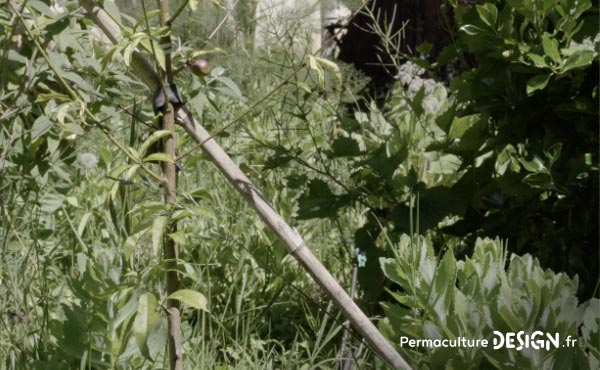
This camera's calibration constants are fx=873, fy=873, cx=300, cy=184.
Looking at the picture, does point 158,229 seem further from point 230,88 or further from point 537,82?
point 537,82

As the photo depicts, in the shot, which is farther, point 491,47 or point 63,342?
point 491,47

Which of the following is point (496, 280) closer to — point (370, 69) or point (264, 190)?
point (264, 190)

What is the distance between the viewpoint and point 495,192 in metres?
2.55

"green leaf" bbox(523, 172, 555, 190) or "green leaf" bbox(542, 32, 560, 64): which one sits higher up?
"green leaf" bbox(542, 32, 560, 64)

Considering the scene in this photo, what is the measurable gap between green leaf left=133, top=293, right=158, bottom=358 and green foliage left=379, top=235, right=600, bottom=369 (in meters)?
0.45

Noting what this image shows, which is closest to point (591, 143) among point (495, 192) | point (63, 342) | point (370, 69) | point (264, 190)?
point (495, 192)

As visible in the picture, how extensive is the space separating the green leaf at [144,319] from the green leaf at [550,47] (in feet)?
4.06

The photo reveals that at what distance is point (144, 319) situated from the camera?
1497 millimetres

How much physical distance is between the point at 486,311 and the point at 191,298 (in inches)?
21.0

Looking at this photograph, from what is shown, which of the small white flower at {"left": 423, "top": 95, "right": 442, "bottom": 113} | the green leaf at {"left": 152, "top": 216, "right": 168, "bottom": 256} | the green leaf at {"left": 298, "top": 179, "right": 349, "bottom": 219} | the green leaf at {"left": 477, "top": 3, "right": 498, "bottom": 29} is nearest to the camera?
the green leaf at {"left": 152, "top": 216, "right": 168, "bottom": 256}

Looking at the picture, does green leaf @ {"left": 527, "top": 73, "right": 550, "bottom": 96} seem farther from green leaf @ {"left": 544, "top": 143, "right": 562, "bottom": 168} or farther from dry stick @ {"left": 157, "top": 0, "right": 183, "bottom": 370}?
dry stick @ {"left": 157, "top": 0, "right": 183, "bottom": 370}

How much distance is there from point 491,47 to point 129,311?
1.27 m

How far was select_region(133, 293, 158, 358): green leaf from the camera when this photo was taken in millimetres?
1479

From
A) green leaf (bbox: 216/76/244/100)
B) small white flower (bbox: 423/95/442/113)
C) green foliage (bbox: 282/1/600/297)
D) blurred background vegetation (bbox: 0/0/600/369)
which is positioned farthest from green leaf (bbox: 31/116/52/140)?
small white flower (bbox: 423/95/442/113)
